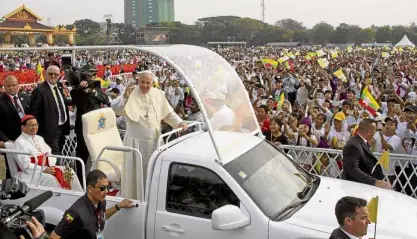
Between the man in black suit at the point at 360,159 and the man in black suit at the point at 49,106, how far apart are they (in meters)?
4.24

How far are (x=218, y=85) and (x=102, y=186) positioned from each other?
1719 millimetres

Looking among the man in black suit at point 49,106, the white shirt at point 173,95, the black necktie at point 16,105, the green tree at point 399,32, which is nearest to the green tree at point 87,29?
the white shirt at point 173,95

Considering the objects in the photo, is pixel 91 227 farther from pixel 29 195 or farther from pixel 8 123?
pixel 8 123

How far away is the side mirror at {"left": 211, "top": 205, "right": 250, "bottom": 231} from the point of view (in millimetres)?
3928

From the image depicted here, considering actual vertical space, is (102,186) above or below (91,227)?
above

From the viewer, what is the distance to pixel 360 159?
223 inches

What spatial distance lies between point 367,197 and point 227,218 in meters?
1.70

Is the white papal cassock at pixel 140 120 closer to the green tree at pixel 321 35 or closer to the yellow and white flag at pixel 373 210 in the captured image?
the yellow and white flag at pixel 373 210

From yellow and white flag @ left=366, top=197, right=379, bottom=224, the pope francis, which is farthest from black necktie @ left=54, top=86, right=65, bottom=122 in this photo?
yellow and white flag @ left=366, top=197, right=379, bottom=224

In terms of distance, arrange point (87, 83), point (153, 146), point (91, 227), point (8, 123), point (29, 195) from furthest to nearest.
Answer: point (87, 83) → point (8, 123) → point (153, 146) → point (29, 195) → point (91, 227)

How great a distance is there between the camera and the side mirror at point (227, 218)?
3.93m

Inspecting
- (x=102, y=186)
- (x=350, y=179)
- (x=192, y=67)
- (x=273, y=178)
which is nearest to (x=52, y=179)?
(x=102, y=186)

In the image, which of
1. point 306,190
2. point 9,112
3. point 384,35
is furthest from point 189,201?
point 384,35

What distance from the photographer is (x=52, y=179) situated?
5.65 meters
